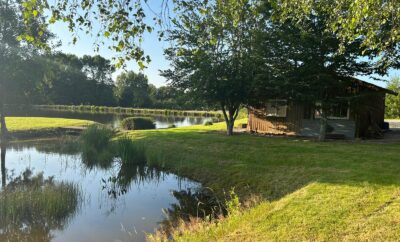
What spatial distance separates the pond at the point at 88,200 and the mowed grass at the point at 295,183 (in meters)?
1.12

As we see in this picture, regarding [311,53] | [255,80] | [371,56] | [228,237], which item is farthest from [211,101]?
[228,237]

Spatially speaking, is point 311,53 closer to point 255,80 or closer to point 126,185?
point 255,80

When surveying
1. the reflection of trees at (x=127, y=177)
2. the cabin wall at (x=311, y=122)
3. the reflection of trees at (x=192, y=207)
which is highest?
the cabin wall at (x=311, y=122)

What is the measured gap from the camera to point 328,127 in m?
15.7

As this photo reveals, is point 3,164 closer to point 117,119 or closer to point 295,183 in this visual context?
point 295,183

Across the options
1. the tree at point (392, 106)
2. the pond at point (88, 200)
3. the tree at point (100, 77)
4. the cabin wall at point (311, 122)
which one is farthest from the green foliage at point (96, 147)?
the tree at point (100, 77)

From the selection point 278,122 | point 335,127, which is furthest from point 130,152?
point 335,127

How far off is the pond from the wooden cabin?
324 inches

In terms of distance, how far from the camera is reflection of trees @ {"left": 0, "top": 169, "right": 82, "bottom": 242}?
631 cm

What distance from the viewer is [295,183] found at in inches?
320

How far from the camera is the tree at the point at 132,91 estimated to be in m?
68.3

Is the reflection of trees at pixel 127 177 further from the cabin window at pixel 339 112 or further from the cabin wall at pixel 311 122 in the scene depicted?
the cabin wall at pixel 311 122

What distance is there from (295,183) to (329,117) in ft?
28.8

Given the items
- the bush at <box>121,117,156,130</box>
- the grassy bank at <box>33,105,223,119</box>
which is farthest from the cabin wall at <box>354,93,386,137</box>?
the grassy bank at <box>33,105,223,119</box>
